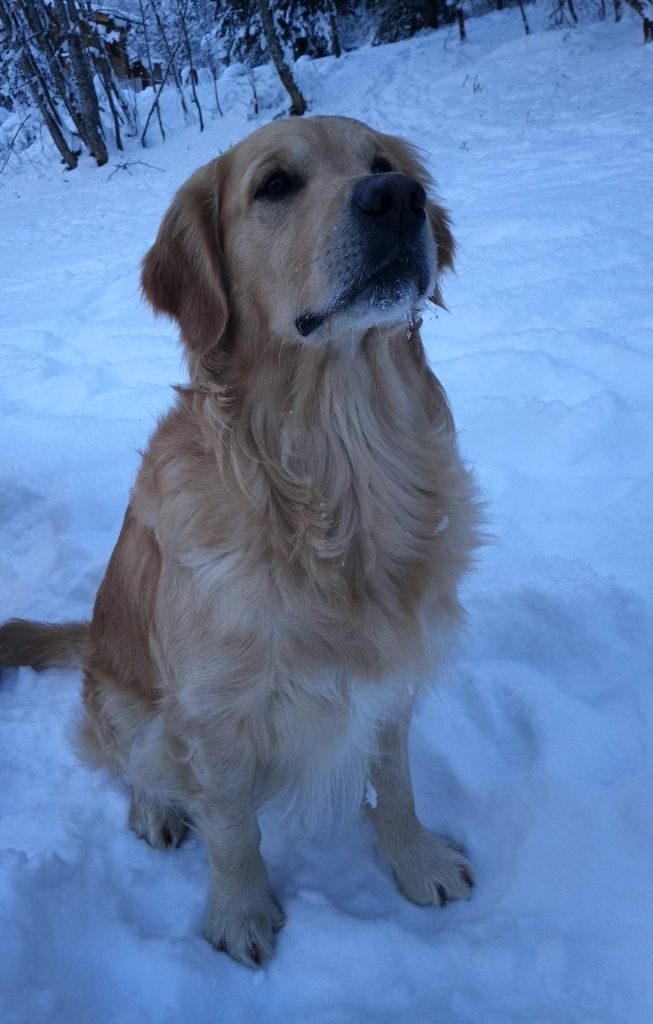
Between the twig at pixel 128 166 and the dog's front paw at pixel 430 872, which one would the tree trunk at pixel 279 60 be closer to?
the twig at pixel 128 166

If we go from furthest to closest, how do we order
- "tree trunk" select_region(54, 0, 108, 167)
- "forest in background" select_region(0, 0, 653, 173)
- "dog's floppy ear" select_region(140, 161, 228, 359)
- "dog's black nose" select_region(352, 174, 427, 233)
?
"forest in background" select_region(0, 0, 653, 173) → "tree trunk" select_region(54, 0, 108, 167) → "dog's floppy ear" select_region(140, 161, 228, 359) → "dog's black nose" select_region(352, 174, 427, 233)

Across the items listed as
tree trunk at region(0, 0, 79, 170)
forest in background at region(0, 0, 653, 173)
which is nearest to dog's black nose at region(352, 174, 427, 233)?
forest in background at region(0, 0, 653, 173)

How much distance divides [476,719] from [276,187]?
5.56 ft

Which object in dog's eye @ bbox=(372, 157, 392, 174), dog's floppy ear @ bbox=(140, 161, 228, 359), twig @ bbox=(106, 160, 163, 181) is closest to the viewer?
dog's floppy ear @ bbox=(140, 161, 228, 359)

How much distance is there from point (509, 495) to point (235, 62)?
20159 mm

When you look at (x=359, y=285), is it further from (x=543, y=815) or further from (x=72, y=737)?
(x=72, y=737)

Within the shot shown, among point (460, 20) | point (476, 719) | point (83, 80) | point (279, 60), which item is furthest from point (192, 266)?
point (460, 20)

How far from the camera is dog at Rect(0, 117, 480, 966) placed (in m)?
1.65

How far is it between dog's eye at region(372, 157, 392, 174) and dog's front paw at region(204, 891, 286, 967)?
2009 mm

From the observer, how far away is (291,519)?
171cm

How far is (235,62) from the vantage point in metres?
19.1

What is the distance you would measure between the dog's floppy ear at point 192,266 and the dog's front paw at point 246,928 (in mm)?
1430

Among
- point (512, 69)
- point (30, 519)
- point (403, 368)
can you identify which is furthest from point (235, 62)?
point (403, 368)

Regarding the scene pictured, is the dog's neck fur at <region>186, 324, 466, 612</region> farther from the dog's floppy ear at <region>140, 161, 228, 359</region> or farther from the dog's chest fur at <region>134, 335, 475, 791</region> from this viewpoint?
the dog's floppy ear at <region>140, 161, 228, 359</region>
